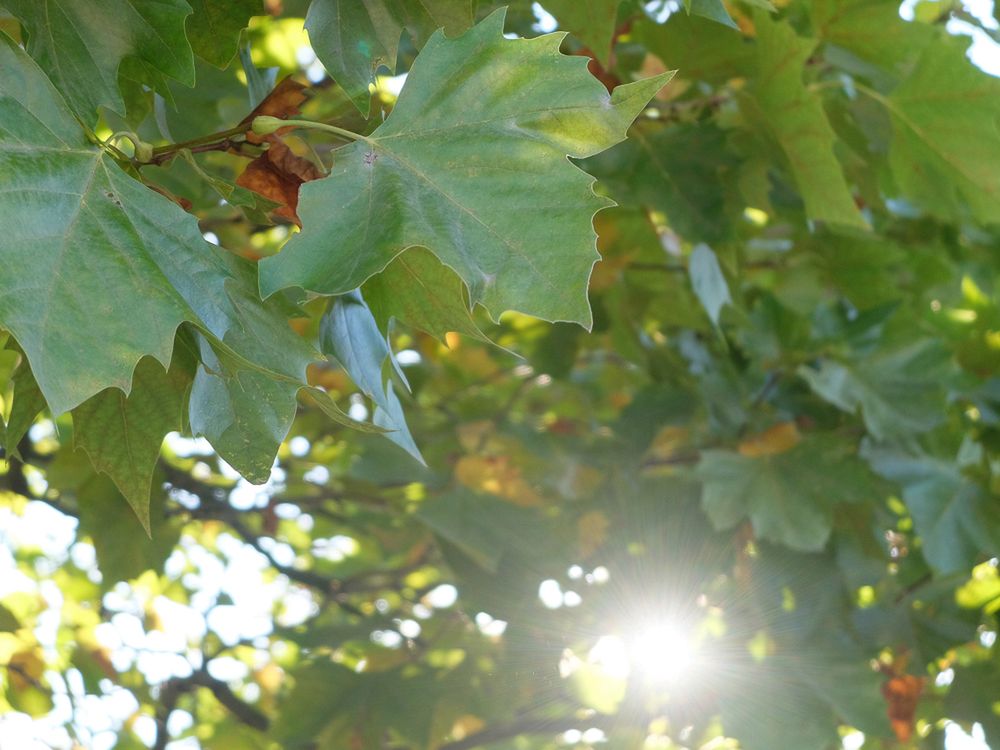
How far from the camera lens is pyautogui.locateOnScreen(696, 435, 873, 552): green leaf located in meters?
1.78

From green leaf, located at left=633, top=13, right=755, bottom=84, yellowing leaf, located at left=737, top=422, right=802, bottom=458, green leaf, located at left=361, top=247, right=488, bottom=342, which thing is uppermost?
green leaf, located at left=633, top=13, right=755, bottom=84

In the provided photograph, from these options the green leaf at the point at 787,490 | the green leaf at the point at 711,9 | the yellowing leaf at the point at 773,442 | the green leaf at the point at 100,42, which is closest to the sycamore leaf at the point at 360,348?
the green leaf at the point at 100,42

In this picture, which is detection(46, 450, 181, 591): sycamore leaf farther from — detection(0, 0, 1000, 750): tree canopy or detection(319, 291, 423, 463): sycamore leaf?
detection(319, 291, 423, 463): sycamore leaf

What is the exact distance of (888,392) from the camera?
1.86 m

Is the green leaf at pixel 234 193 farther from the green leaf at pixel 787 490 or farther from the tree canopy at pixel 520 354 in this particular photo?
the green leaf at pixel 787 490

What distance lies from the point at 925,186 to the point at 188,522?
140cm

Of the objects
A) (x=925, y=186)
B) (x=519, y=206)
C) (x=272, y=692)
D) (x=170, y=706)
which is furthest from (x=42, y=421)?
(x=519, y=206)

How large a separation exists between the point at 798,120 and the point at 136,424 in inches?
32.0

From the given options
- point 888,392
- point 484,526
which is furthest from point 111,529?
point 888,392

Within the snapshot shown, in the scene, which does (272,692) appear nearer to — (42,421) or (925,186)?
(42,421)

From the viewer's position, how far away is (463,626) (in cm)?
246

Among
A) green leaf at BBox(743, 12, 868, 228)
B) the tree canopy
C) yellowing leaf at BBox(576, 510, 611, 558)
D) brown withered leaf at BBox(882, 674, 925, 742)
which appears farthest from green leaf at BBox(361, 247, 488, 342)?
brown withered leaf at BBox(882, 674, 925, 742)

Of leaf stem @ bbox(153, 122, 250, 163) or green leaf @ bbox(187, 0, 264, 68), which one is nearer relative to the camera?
leaf stem @ bbox(153, 122, 250, 163)

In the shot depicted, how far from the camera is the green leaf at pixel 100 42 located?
766 millimetres
